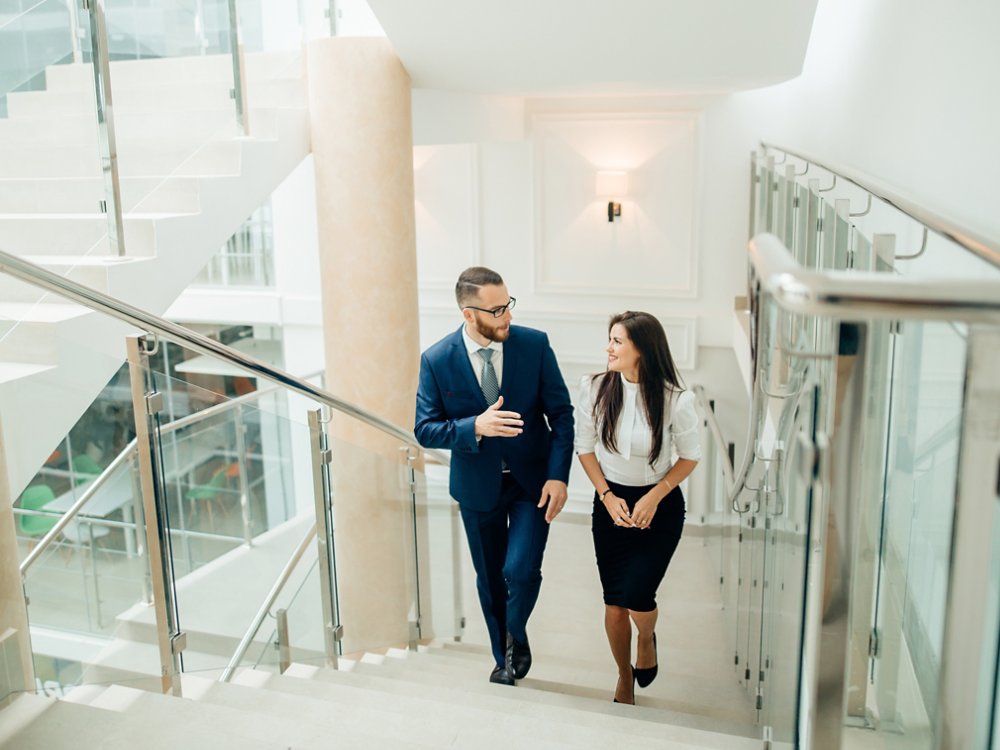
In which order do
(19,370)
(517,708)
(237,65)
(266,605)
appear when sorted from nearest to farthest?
(19,370) → (517,708) → (266,605) → (237,65)

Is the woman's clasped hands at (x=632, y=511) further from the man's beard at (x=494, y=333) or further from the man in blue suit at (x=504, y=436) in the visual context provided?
the man's beard at (x=494, y=333)

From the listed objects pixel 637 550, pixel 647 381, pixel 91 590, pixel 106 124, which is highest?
pixel 106 124

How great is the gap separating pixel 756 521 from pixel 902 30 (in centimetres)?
210

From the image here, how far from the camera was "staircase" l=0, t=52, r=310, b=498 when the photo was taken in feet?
7.98

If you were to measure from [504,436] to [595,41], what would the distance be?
246 cm

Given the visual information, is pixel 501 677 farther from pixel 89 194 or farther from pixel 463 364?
pixel 89 194

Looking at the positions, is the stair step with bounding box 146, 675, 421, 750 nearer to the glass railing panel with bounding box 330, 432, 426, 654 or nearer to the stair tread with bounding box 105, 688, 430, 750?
the stair tread with bounding box 105, 688, 430, 750

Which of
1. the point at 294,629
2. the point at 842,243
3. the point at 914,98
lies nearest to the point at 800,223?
the point at 914,98

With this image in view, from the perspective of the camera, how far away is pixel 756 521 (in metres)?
3.26

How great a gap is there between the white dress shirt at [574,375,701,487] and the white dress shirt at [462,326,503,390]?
1.14 ft

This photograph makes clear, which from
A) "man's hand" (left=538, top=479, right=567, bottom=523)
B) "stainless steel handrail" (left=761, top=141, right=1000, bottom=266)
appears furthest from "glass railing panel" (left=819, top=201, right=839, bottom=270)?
"man's hand" (left=538, top=479, right=567, bottom=523)

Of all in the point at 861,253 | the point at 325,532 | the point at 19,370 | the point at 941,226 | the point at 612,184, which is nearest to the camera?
the point at 941,226

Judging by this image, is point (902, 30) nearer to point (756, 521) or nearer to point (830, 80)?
point (830, 80)

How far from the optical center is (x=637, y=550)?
354 centimetres
